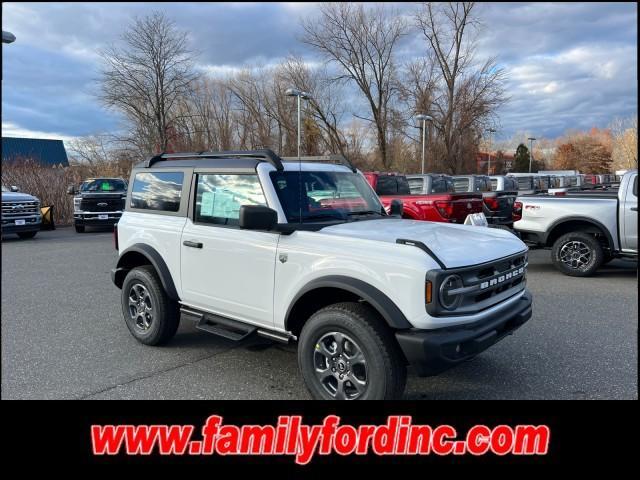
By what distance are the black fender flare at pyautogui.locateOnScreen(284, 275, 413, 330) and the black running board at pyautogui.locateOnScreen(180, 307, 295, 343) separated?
2.01ft

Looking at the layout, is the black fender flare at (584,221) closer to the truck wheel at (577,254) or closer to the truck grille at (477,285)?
the truck wheel at (577,254)

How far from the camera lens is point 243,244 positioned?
409 centimetres

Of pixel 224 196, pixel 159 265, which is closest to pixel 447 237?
pixel 224 196

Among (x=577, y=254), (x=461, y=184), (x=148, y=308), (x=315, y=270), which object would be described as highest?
(x=461, y=184)

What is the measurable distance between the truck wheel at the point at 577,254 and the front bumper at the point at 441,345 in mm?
6040

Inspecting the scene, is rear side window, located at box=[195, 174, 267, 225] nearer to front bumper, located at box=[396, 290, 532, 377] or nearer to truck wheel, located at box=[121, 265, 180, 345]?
truck wheel, located at box=[121, 265, 180, 345]

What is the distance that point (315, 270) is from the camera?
362 centimetres

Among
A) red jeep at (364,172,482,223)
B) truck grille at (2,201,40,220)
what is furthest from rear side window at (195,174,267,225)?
truck grille at (2,201,40,220)

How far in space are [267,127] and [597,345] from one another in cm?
3117

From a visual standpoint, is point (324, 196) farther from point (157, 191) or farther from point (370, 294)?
point (157, 191)

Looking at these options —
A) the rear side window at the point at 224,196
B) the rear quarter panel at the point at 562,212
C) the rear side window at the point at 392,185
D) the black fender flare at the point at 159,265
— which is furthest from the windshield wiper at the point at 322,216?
the rear side window at the point at 392,185

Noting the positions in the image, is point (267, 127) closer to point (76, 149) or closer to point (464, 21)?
point (76, 149)

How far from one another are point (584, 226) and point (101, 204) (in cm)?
1515

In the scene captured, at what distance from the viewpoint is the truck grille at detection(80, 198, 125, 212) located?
17.2 m
